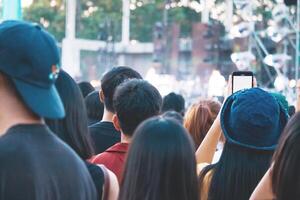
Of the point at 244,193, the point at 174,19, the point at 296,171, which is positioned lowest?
the point at 244,193

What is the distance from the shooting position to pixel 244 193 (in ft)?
9.17

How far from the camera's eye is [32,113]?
1.99 meters

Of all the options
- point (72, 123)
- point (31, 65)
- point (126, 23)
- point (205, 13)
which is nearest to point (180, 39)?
point (205, 13)

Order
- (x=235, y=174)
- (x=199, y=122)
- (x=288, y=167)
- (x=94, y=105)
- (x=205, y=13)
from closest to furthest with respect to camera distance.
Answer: (x=288, y=167)
(x=235, y=174)
(x=199, y=122)
(x=94, y=105)
(x=205, y=13)

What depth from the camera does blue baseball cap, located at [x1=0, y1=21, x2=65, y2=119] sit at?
198 cm

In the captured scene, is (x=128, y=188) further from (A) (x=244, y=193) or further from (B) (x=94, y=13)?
(B) (x=94, y=13)

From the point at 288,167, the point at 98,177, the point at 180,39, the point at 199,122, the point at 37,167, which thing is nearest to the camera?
the point at 37,167

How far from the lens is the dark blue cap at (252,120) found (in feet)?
9.39

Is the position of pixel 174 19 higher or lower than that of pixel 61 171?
higher

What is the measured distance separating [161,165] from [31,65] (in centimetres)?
55

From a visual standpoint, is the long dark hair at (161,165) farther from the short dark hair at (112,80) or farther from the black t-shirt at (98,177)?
the short dark hair at (112,80)

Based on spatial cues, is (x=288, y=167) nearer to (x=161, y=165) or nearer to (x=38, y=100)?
(x=161, y=165)

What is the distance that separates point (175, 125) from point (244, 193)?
2.07 ft

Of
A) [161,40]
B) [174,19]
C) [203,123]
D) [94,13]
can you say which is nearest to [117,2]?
[94,13]
